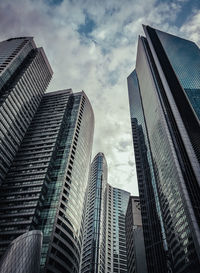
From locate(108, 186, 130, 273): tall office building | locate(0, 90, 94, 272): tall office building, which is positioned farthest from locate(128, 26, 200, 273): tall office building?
locate(108, 186, 130, 273): tall office building

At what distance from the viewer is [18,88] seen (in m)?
102

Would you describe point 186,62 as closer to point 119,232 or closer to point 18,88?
point 18,88

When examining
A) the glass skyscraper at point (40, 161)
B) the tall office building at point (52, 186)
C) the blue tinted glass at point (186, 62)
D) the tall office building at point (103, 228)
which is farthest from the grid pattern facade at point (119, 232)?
the blue tinted glass at point (186, 62)

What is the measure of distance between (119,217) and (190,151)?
332ft

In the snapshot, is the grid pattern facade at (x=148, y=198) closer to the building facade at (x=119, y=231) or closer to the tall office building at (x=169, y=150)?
the tall office building at (x=169, y=150)

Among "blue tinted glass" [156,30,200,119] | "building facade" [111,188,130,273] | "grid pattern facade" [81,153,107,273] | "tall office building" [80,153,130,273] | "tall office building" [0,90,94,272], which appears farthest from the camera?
"building facade" [111,188,130,273]

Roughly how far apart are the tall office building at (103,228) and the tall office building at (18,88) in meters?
78.9

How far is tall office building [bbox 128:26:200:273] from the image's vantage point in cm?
6253

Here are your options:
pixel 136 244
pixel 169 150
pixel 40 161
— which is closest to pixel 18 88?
pixel 40 161

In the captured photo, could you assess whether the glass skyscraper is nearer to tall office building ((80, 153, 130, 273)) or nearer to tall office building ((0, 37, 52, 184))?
tall office building ((0, 37, 52, 184))

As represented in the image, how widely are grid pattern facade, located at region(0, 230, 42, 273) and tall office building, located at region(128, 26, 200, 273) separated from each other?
40242 mm

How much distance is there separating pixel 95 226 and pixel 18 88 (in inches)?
3964

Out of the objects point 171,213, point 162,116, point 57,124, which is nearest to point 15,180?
point 57,124

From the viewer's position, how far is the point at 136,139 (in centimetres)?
13438
